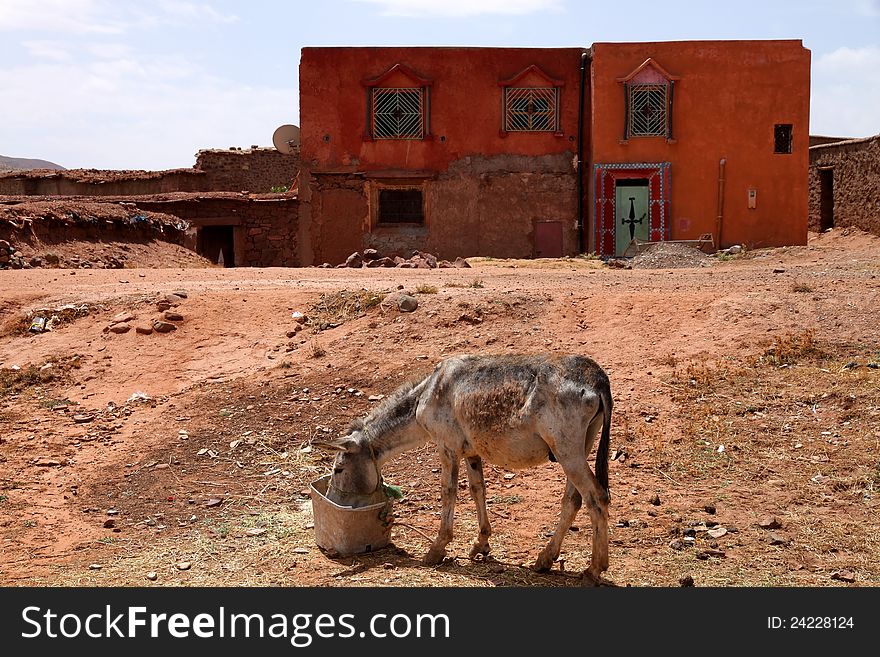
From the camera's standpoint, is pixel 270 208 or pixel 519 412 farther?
pixel 270 208

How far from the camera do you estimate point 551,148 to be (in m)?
28.3

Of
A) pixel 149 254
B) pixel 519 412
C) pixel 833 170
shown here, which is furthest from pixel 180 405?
pixel 833 170

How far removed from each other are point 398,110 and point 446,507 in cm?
2290

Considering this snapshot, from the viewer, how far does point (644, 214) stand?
89.9 ft

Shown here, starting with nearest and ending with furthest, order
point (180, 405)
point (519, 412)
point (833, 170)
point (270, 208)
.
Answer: point (519, 412)
point (180, 405)
point (270, 208)
point (833, 170)

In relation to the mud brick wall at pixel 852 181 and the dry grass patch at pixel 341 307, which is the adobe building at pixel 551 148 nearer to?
the mud brick wall at pixel 852 181

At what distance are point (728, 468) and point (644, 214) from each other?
19917 mm

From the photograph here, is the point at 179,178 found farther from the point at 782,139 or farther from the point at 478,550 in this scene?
the point at 478,550

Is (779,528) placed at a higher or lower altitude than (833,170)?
lower

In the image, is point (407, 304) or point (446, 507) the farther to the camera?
point (407, 304)

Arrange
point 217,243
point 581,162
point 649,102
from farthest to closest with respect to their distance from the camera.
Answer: point 217,243 < point 581,162 < point 649,102

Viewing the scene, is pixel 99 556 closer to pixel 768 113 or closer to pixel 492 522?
pixel 492 522

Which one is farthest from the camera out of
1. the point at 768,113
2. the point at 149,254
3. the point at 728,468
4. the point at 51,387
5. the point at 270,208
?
the point at 270,208

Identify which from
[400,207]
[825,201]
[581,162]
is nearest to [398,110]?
[400,207]
